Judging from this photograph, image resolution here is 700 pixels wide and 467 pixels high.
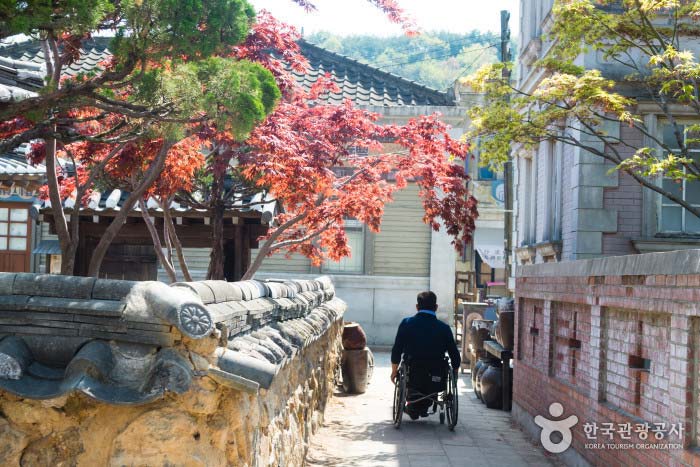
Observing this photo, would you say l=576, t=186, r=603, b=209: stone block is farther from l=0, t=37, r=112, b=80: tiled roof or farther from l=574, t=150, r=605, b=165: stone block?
l=0, t=37, r=112, b=80: tiled roof

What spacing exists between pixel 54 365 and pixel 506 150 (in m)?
8.89

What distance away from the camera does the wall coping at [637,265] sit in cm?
600

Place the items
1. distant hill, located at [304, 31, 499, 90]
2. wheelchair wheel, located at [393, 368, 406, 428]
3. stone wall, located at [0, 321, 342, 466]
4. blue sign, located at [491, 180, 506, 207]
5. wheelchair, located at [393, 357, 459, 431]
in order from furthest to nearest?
distant hill, located at [304, 31, 499, 90] → blue sign, located at [491, 180, 506, 207] → wheelchair, located at [393, 357, 459, 431] → wheelchair wheel, located at [393, 368, 406, 428] → stone wall, located at [0, 321, 342, 466]

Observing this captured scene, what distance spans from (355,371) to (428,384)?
4.18 m

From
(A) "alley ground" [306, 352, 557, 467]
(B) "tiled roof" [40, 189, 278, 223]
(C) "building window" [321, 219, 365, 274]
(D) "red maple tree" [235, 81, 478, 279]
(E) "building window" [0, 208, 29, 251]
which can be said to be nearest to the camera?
(A) "alley ground" [306, 352, 557, 467]

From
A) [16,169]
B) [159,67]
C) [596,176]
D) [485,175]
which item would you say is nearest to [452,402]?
[596,176]

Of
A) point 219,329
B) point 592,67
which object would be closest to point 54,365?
point 219,329

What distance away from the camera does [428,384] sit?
1208 centimetres

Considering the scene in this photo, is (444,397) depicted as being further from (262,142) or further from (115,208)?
(115,208)

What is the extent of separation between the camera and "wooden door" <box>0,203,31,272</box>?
20.6m

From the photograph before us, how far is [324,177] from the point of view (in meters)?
11.9

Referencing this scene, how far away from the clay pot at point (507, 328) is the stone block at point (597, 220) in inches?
68.7

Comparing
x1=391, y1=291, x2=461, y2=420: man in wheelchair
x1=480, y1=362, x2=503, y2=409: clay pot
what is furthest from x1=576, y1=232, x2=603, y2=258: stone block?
x1=391, y1=291, x2=461, y2=420: man in wheelchair

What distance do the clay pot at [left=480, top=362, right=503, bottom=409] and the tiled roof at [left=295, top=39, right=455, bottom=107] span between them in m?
11.1
